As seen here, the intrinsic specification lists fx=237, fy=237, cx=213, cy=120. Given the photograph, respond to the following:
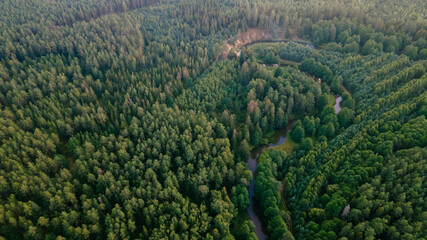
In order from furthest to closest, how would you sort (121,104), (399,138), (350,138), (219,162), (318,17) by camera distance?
(318,17)
(121,104)
(350,138)
(219,162)
(399,138)

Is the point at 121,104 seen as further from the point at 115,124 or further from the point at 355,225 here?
the point at 355,225

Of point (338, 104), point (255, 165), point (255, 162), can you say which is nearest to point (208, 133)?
point (255, 162)

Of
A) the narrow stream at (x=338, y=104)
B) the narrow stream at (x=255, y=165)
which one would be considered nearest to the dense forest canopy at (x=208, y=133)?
the narrow stream at (x=255, y=165)

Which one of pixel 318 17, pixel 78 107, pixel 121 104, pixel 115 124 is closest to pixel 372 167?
pixel 115 124

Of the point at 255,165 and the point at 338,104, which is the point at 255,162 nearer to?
the point at 255,165

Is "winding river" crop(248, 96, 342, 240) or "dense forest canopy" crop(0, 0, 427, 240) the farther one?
"winding river" crop(248, 96, 342, 240)

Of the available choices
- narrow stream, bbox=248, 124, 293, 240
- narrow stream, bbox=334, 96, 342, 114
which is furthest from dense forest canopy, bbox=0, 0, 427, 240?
narrow stream, bbox=334, 96, 342, 114

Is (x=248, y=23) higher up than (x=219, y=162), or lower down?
higher up

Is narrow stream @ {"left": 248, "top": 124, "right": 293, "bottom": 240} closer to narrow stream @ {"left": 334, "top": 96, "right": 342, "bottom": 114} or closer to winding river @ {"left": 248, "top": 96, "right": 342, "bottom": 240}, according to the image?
winding river @ {"left": 248, "top": 96, "right": 342, "bottom": 240}

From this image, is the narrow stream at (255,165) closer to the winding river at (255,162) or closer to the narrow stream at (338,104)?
the winding river at (255,162)
